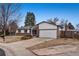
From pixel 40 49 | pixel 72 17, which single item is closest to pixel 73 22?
pixel 72 17

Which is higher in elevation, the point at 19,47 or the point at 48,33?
the point at 48,33

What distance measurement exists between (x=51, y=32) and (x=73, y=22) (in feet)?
1.28

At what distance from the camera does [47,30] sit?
28.6 ft

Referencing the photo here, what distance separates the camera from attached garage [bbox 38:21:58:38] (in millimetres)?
8656

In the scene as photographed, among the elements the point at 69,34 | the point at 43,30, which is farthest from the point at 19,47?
the point at 69,34

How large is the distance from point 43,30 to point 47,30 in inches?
2.5

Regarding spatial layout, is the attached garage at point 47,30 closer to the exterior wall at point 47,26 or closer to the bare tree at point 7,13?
the exterior wall at point 47,26

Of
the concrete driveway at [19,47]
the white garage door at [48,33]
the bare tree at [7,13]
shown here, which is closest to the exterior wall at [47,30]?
the white garage door at [48,33]

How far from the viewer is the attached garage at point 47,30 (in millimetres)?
8656

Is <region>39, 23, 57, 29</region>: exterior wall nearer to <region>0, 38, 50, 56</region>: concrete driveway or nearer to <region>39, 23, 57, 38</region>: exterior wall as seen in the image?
<region>39, 23, 57, 38</region>: exterior wall

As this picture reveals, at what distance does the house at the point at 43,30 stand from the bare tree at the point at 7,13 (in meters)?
0.24

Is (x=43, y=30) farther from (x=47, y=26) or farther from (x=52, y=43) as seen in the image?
(x=52, y=43)

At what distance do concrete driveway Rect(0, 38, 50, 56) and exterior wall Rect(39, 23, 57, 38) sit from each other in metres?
0.11

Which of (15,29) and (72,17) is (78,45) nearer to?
(72,17)
